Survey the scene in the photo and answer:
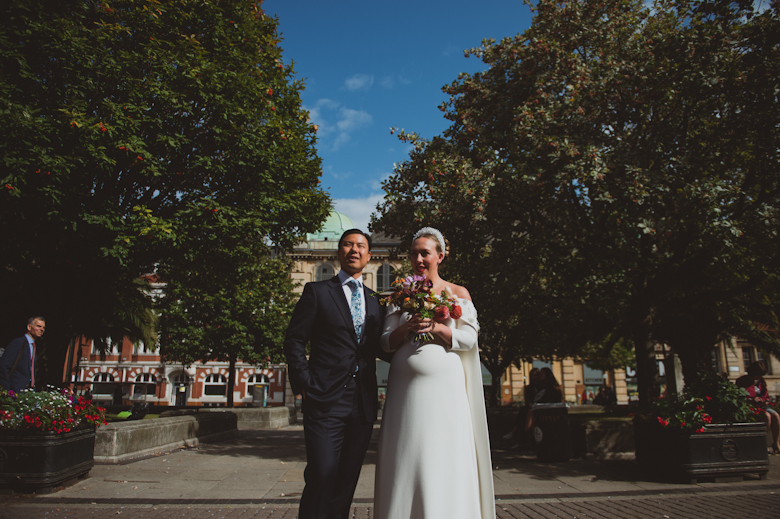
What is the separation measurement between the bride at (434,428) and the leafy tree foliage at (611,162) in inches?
279

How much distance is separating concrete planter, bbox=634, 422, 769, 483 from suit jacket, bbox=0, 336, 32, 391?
9081mm

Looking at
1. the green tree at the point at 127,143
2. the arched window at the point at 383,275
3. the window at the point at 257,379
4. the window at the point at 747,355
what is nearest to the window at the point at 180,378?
the window at the point at 257,379

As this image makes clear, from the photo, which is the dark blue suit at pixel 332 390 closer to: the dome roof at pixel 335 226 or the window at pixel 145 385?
the dome roof at pixel 335 226

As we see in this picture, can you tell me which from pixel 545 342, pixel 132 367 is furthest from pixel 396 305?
pixel 132 367

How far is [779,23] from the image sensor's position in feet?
28.2

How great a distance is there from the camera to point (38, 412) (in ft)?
19.6

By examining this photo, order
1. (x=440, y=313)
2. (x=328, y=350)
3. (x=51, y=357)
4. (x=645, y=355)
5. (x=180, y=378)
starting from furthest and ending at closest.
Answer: (x=180, y=378) → (x=51, y=357) → (x=645, y=355) → (x=328, y=350) → (x=440, y=313)

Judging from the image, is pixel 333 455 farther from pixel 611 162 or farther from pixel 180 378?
pixel 180 378

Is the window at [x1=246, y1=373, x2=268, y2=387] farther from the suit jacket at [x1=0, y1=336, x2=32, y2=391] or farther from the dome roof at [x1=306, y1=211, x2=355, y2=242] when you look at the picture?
the suit jacket at [x1=0, y1=336, x2=32, y2=391]

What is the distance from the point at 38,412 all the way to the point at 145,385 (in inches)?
1775

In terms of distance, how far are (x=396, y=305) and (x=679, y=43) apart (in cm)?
999

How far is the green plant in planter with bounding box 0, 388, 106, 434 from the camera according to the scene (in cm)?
588

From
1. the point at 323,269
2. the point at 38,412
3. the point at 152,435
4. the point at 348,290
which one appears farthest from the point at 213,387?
the point at 348,290

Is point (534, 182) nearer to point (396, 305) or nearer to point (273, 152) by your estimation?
point (273, 152)
